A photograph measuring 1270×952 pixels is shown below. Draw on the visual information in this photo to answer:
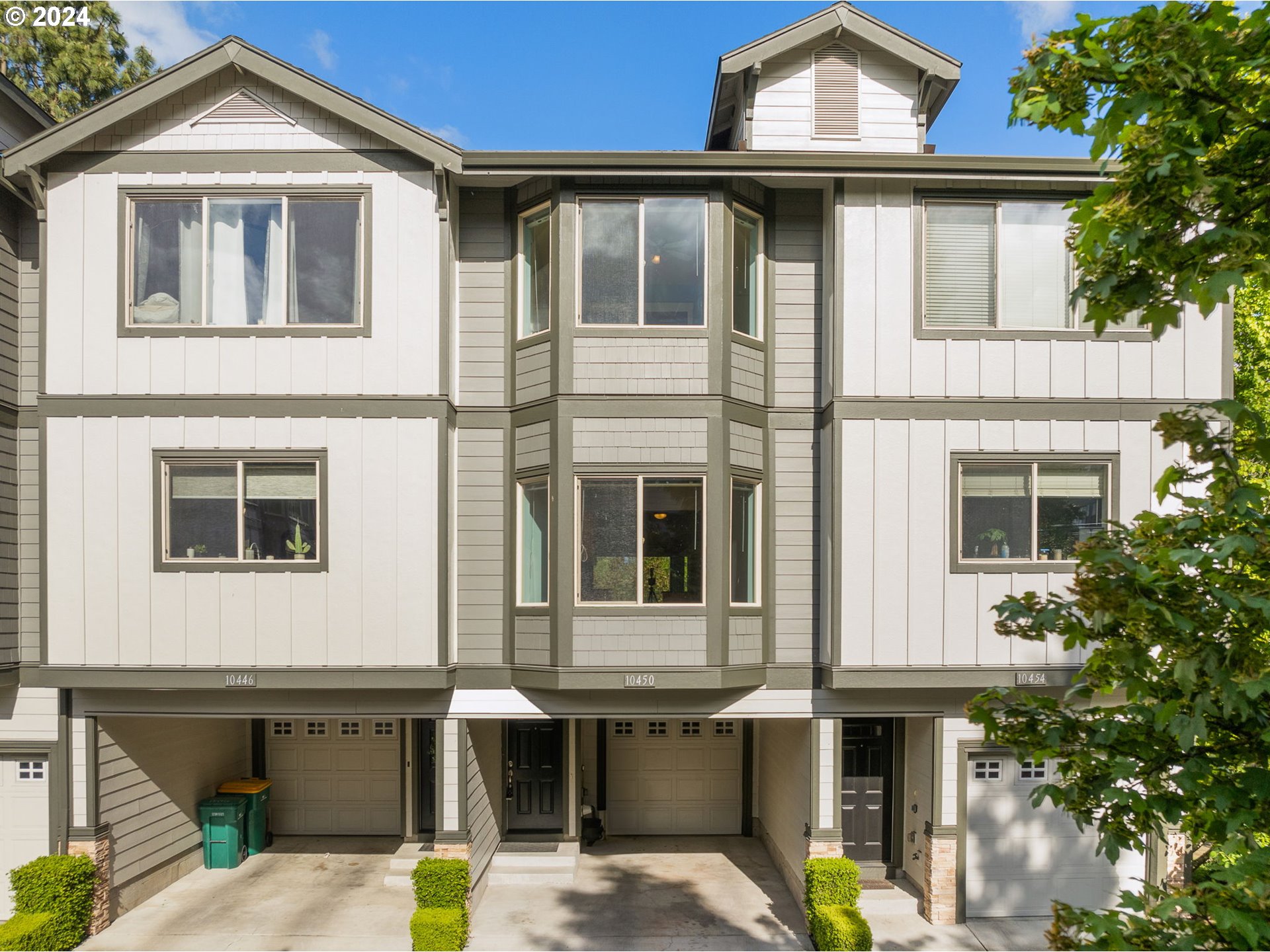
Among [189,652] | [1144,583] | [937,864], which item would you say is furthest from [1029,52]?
[189,652]

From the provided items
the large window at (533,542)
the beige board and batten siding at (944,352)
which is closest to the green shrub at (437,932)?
the large window at (533,542)

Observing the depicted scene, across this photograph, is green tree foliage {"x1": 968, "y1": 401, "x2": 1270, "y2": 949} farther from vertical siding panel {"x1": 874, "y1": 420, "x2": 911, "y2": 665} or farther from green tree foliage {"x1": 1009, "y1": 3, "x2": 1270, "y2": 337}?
vertical siding panel {"x1": 874, "y1": 420, "x2": 911, "y2": 665}

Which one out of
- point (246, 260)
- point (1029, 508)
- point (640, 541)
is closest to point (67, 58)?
point (246, 260)

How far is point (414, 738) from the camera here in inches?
420

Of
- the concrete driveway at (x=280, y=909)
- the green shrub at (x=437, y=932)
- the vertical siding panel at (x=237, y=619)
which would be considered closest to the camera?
the green shrub at (x=437, y=932)

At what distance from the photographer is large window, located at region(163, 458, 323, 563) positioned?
7.95 m

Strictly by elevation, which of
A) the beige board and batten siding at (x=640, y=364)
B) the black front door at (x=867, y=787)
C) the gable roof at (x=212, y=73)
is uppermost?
the gable roof at (x=212, y=73)

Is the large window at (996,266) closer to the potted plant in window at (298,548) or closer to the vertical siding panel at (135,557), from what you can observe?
the potted plant in window at (298,548)

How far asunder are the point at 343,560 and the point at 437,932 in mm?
3972

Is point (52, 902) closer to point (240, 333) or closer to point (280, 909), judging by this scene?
point (280, 909)

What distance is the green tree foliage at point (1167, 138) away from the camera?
3.17 m

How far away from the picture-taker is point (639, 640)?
7.99m

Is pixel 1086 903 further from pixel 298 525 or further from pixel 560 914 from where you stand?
pixel 298 525

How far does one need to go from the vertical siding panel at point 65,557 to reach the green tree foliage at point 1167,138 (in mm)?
9295
